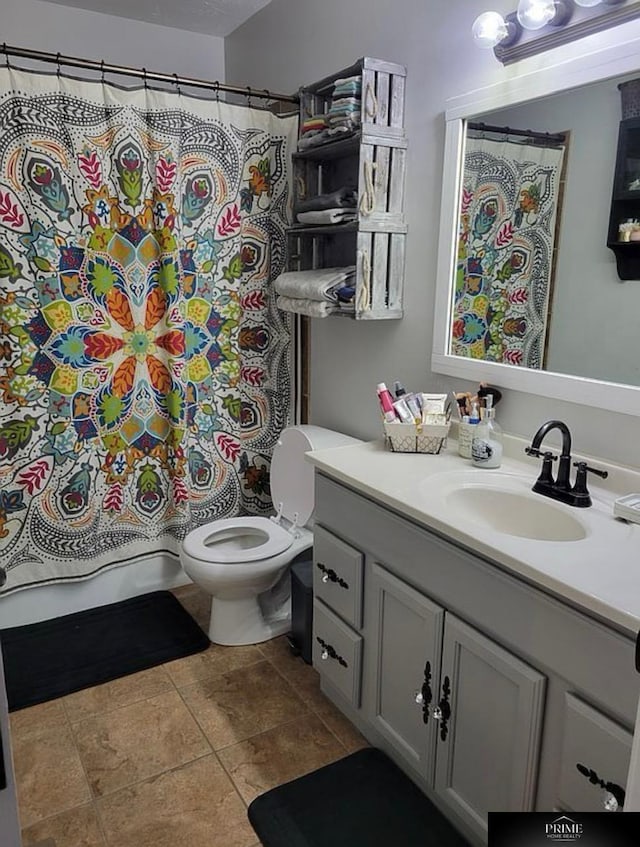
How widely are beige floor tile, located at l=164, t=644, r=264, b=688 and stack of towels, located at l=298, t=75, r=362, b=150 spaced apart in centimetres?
186

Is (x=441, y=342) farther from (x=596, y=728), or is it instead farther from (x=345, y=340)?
(x=596, y=728)

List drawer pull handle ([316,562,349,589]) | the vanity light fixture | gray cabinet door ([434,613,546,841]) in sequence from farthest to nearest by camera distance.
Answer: drawer pull handle ([316,562,349,589])
the vanity light fixture
gray cabinet door ([434,613,546,841])

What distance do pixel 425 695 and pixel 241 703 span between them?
2.66 ft

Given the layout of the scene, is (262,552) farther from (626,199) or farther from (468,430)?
(626,199)

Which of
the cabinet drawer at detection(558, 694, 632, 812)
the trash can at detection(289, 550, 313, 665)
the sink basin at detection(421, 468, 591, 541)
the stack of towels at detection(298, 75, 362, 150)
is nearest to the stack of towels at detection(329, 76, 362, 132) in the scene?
the stack of towels at detection(298, 75, 362, 150)

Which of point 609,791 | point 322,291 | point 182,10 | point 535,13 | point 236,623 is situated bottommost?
point 236,623

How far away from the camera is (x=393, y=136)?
2078mm

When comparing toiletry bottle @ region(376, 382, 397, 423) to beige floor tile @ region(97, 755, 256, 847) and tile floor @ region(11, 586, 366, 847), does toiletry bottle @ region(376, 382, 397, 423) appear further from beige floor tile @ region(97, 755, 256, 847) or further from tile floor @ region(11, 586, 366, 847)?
beige floor tile @ region(97, 755, 256, 847)

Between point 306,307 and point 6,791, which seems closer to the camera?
point 6,791

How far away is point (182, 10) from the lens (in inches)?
109

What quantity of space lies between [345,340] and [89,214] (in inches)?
41.5

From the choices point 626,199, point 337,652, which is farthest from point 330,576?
point 626,199

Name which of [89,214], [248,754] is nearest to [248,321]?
[89,214]

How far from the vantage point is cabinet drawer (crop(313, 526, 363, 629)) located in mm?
1797
